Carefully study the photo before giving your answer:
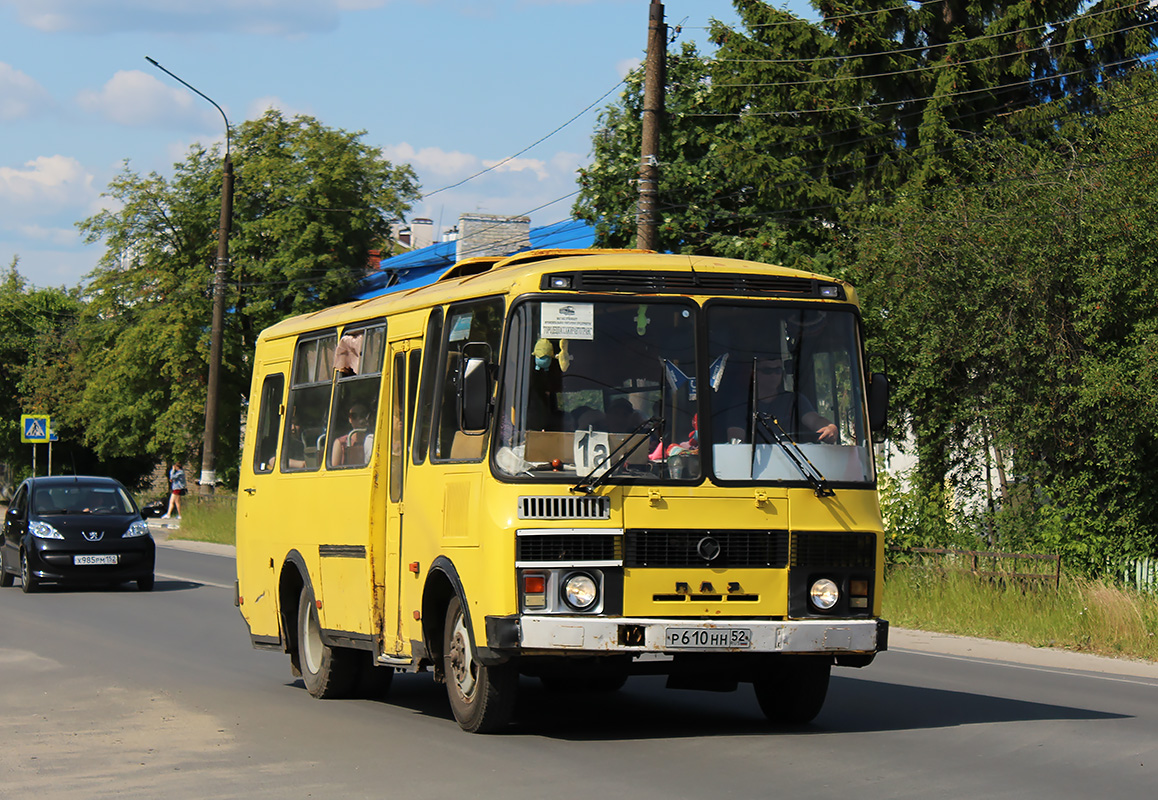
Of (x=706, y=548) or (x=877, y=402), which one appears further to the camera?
(x=877, y=402)

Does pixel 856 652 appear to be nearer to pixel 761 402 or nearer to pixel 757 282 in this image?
pixel 761 402

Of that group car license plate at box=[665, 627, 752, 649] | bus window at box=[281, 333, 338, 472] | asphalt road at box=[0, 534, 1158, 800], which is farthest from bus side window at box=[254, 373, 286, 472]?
car license plate at box=[665, 627, 752, 649]

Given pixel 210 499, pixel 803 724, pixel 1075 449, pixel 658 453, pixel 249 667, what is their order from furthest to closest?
1. pixel 210 499
2. pixel 1075 449
3. pixel 249 667
4. pixel 803 724
5. pixel 658 453

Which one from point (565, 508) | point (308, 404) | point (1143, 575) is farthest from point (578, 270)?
point (1143, 575)

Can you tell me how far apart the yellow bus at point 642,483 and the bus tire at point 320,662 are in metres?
1.63

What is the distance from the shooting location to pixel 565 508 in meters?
9.45

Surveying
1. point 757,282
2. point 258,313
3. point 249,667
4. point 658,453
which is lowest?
point 249,667

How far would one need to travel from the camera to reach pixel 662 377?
9.78 m

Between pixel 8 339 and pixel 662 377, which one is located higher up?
pixel 8 339

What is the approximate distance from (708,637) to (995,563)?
11.6 m

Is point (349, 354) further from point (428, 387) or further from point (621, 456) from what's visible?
point (621, 456)

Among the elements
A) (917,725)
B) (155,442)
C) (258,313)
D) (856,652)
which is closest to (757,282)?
(856,652)

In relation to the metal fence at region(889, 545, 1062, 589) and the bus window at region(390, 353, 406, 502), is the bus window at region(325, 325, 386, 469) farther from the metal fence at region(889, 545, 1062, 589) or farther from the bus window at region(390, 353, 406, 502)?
the metal fence at region(889, 545, 1062, 589)

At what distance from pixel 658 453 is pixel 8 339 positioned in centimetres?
7477
